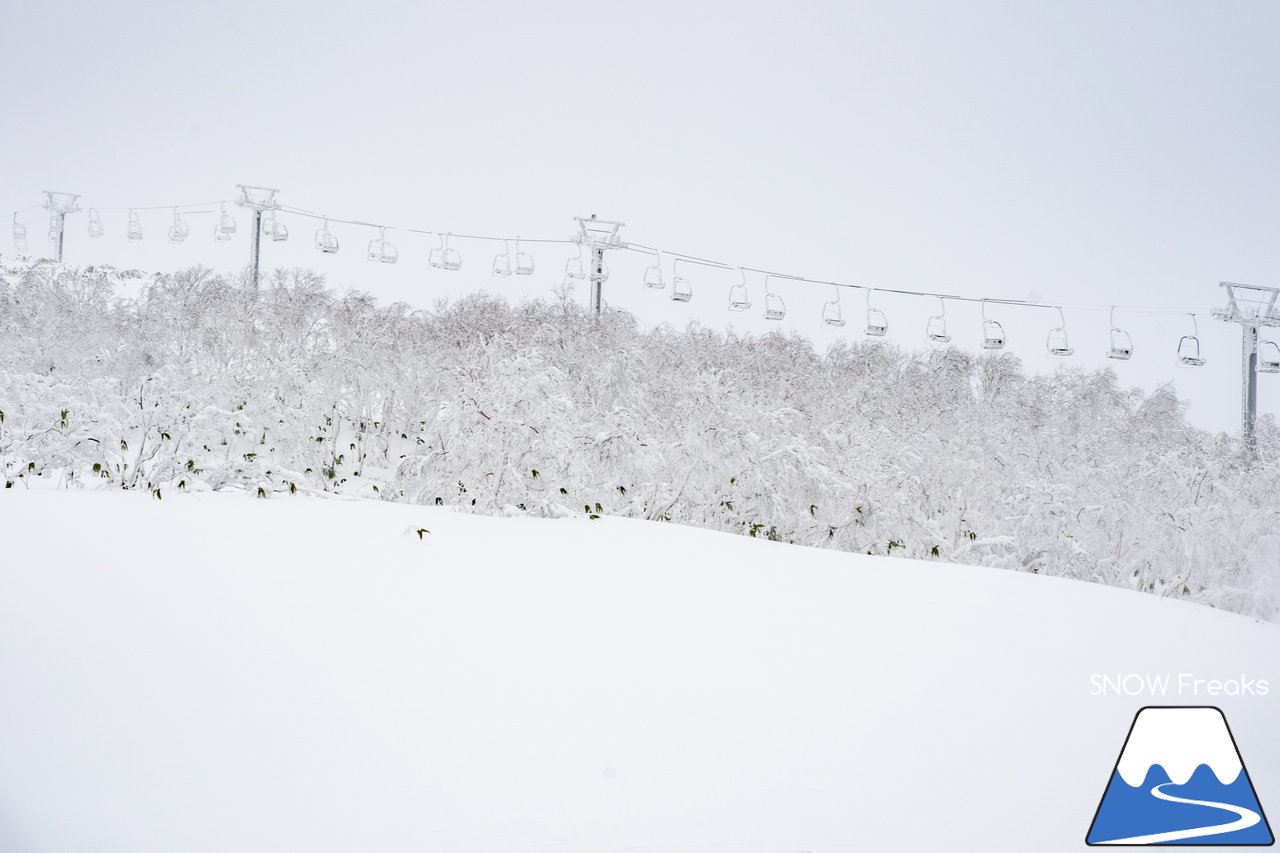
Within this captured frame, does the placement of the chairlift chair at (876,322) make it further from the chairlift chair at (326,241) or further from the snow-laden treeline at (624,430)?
the chairlift chair at (326,241)

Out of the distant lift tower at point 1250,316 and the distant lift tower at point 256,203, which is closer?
the distant lift tower at point 1250,316

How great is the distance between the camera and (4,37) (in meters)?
4.86

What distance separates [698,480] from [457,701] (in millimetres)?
5641

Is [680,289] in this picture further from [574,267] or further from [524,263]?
[524,263]

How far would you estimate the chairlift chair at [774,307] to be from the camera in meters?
8.87

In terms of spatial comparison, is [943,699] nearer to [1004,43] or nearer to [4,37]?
[4,37]

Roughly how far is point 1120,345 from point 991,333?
3.98ft

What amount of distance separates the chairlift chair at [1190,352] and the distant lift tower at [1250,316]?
1.40 ft

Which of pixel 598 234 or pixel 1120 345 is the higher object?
pixel 598 234

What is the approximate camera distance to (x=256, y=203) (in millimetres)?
10867

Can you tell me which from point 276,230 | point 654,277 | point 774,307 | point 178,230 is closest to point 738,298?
point 774,307

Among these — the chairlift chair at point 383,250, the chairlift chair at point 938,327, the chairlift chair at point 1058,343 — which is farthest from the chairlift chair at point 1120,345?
the chairlift chair at point 383,250

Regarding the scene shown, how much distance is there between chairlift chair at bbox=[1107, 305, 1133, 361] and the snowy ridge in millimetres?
6177

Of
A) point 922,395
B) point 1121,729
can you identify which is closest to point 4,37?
point 1121,729
